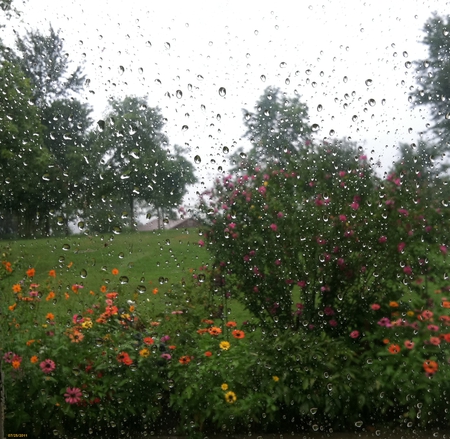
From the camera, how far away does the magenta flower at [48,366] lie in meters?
2.00

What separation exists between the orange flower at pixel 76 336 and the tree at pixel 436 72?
1787 millimetres

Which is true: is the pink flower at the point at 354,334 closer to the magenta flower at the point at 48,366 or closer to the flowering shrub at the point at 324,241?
the flowering shrub at the point at 324,241

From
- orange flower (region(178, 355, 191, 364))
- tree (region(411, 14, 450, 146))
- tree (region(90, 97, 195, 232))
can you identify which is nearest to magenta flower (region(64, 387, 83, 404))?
orange flower (region(178, 355, 191, 364))

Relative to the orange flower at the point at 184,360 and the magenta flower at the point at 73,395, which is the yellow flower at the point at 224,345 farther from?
the magenta flower at the point at 73,395

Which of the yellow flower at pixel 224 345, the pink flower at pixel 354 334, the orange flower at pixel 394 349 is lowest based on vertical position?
the orange flower at pixel 394 349

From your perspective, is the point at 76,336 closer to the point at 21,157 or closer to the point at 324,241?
the point at 21,157

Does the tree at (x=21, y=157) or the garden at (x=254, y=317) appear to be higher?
the tree at (x=21, y=157)

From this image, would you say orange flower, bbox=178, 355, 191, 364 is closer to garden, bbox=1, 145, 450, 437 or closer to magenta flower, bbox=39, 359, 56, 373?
garden, bbox=1, 145, 450, 437

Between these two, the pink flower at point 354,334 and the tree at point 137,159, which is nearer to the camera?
the tree at point 137,159

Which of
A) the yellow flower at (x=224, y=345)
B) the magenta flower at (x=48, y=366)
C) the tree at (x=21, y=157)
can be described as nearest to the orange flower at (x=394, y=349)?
the yellow flower at (x=224, y=345)

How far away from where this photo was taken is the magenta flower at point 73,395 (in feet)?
6.47

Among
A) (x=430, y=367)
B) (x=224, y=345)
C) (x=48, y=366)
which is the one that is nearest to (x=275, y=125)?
(x=224, y=345)

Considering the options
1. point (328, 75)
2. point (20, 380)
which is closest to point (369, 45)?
point (328, 75)

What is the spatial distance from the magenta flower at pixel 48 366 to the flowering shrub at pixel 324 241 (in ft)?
2.75
